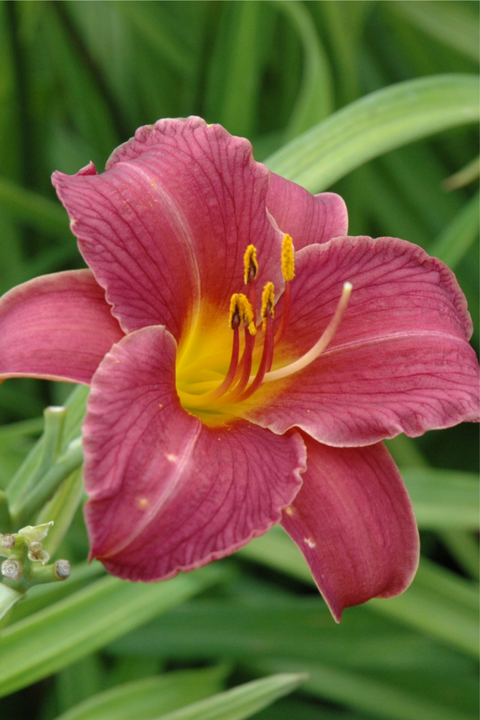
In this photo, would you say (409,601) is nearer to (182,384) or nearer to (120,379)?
(182,384)

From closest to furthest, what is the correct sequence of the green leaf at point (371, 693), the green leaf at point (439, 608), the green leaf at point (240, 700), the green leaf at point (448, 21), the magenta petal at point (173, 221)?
the magenta petal at point (173, 221), the green leaf at point (240, 700), the green leaf at point (439, 608), the green leaf at point (371, 693), the green leaf at point (448, 21)

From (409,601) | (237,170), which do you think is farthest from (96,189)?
(409,601)

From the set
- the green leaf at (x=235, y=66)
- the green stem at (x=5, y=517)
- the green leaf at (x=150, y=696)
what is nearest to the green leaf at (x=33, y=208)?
the green leaf at (x=235, y=66)

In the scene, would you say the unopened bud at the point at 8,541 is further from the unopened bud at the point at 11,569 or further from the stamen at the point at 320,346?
the stamen at the point at 320,346

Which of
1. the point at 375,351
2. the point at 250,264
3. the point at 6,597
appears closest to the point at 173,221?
the point at 250,264

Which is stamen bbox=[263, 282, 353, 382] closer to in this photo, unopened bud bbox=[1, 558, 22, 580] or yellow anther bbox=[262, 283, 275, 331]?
yellow anther bbox=[262, 283, 275, 331]

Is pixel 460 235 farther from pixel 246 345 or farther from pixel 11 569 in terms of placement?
pixel 11 569

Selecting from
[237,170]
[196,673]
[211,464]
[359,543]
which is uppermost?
[237,170]

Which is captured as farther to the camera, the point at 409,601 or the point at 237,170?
the point at 409,601
